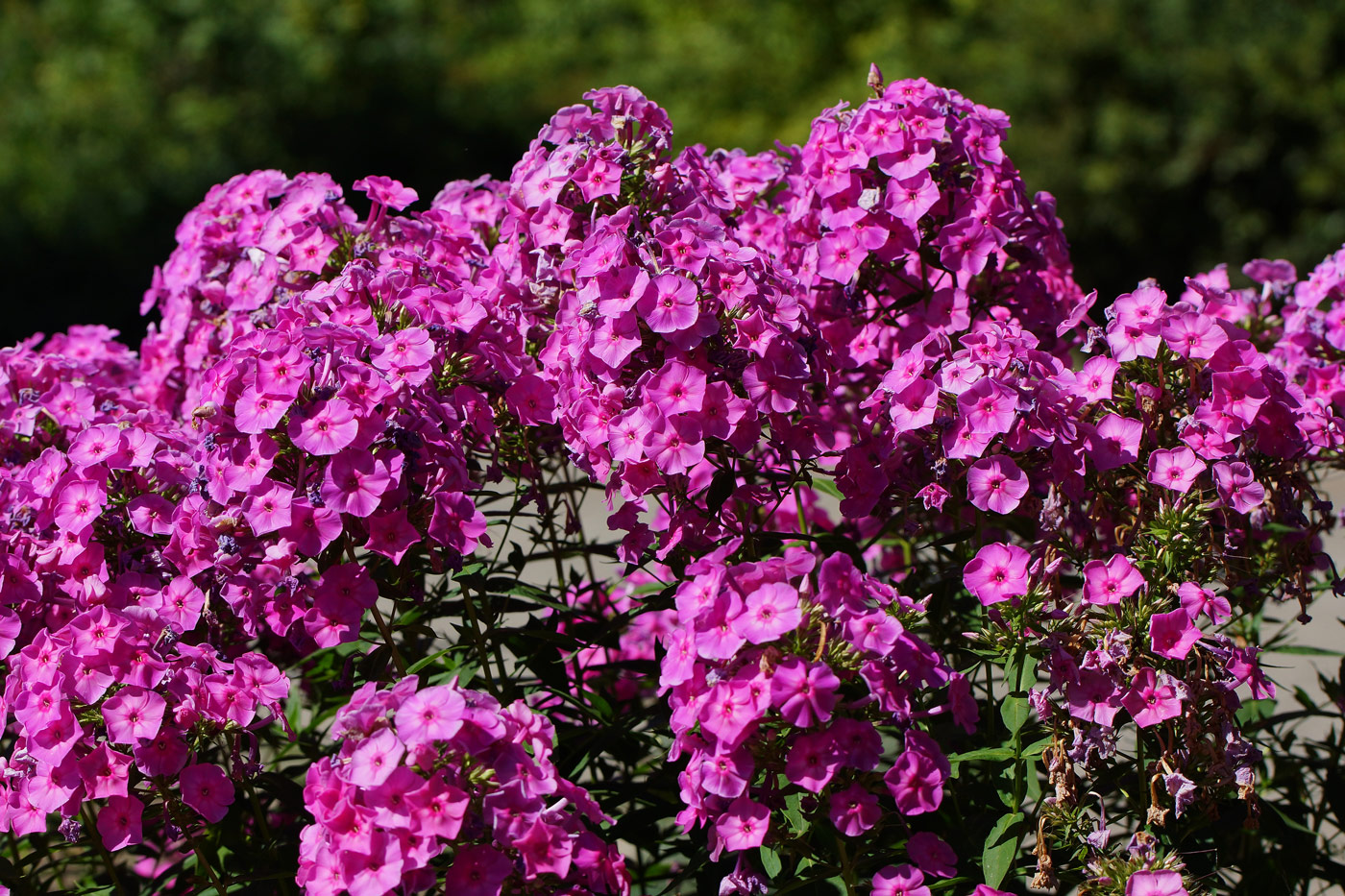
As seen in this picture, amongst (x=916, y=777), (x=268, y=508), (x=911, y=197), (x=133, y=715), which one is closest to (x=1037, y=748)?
(x=916, y=777)

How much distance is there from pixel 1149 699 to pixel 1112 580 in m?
0.18

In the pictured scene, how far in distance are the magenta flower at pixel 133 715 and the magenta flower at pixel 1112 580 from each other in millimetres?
1412

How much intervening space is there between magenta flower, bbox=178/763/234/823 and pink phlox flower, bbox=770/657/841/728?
91cm

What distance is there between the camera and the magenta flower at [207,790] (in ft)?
6.92

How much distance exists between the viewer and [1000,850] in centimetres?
209

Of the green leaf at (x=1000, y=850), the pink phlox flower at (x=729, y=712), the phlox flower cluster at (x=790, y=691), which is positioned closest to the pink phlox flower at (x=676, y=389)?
the phlox flower cluster at (x=790, y=691)

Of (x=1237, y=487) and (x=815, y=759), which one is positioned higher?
(x=1237, y=487)

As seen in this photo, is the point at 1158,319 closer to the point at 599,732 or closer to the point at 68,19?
the point at 599,732

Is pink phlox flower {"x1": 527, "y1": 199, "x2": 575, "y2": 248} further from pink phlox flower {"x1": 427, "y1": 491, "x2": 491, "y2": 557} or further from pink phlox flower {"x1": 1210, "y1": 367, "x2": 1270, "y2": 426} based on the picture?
pink phlox flower {"x1": 1210, "y1": 367, "x2": 1270, "y2": 426}

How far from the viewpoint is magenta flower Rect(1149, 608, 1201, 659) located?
6.68 feet

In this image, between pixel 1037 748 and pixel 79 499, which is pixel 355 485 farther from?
pixel 1037 748

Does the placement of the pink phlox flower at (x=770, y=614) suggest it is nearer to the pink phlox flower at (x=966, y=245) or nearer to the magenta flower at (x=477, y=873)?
the magenta flower at (x=477, y=873)

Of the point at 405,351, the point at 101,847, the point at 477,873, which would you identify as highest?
the point at 405,351

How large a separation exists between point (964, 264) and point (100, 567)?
5.15 ft
